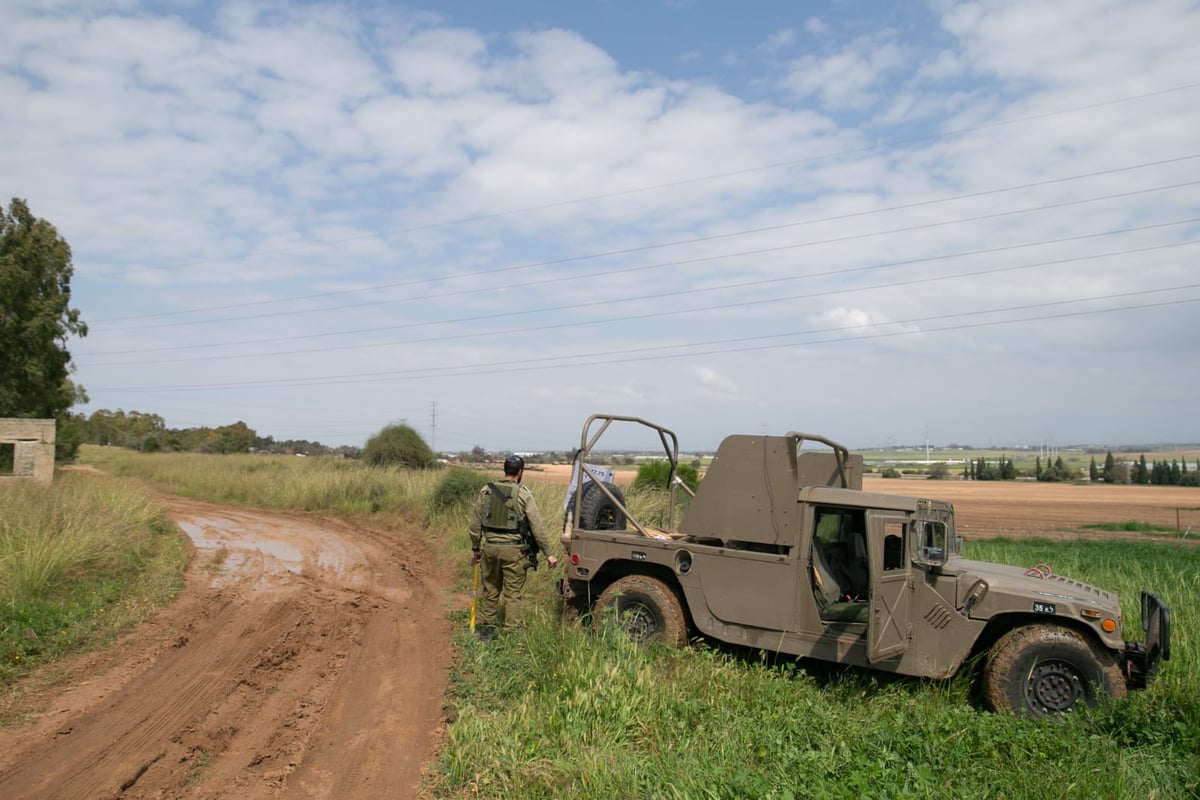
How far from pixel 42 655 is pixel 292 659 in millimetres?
2103

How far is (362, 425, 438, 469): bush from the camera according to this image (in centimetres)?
3231

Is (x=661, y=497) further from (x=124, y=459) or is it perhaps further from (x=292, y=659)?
(x=124, y=459)

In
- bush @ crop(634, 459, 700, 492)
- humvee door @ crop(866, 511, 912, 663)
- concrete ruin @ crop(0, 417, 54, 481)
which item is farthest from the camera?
concrete ruin @ crop(0, 417, 54, 481)

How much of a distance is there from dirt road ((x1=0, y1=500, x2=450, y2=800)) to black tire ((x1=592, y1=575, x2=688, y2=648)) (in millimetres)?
1589

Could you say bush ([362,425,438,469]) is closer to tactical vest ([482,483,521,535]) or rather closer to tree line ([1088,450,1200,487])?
tactical vest ([482,483,521,535])

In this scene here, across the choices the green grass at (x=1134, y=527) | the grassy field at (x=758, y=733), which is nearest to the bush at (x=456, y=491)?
the grassy field at (x=758, y=733)

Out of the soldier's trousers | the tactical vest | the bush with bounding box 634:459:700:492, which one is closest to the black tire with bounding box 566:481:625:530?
the tactical vest

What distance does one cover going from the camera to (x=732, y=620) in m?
7.06

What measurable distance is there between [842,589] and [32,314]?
31.5 metres

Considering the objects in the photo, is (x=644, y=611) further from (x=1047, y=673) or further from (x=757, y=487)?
(x=1047, y=673)

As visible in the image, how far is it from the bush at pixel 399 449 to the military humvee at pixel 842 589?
25.0 m

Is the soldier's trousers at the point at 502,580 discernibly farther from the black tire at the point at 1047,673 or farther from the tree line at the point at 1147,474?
the tree line at the point at 1147,474

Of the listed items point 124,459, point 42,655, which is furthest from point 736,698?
point 124,459

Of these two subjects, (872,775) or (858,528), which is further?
(858,528)
